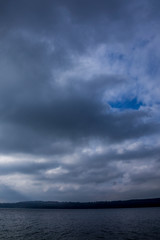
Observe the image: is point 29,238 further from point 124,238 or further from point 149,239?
point 149,239

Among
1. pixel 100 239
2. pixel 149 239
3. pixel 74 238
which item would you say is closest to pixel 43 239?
pixel 74 238

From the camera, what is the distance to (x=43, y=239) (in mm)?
52531

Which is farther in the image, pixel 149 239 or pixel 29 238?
pixel 29 238

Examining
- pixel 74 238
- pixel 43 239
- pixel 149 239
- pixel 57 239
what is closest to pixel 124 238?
pixel 149 239

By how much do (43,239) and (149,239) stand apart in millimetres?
30015

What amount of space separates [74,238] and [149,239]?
21.4 meters

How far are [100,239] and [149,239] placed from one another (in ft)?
44.5

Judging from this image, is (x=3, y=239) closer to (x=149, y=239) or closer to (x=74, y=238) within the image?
(x=74, y=238)

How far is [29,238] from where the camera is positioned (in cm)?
5422

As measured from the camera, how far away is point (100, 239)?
51062mm

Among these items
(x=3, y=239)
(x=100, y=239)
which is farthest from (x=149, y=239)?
(x=3, y=239)

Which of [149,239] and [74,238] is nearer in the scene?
[149,239]

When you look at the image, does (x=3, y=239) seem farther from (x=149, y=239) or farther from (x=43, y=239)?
(x=149, y=239)

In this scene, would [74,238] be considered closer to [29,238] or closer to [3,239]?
[29,238]
